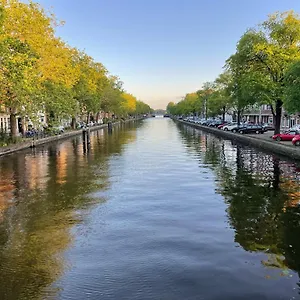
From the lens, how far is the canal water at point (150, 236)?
303 inches

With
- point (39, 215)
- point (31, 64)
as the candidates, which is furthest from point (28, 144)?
point (39, 215)

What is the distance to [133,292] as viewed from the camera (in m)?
7.42

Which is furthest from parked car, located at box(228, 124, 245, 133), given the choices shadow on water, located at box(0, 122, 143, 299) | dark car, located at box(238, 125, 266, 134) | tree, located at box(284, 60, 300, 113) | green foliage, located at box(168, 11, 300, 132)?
shadow on water, located at box(0, 122, 143, 299)

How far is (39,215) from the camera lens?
13094 millimetres

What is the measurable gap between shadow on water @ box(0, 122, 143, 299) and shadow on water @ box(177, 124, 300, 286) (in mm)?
5121

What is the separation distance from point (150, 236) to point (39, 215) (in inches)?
181

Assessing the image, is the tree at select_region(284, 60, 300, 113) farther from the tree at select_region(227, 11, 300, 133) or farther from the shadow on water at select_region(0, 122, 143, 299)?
the shadow on water at select_region(0, 122, 143, 299)

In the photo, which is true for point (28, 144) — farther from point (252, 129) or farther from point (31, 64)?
point (252, 129)

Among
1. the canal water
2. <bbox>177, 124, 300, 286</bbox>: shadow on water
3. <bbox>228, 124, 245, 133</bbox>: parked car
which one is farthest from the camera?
<bbox>228, 124, 245, 133</bbox>: parked car

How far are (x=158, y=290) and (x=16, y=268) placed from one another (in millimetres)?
3413

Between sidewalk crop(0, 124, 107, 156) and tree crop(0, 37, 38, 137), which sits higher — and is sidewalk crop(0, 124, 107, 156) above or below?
below

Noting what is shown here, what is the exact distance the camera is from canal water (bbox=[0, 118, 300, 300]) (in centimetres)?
768

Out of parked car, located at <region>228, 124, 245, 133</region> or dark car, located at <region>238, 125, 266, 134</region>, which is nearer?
dark car, located at <region>238, 125, 266, 134</region>

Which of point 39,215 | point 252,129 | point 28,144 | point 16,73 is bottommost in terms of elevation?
point 39,215
